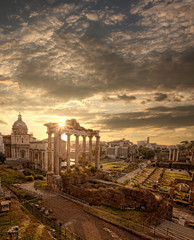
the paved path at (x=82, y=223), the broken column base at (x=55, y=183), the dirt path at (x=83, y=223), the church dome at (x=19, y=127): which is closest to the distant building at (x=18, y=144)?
the church dome at (x=19, y=127)

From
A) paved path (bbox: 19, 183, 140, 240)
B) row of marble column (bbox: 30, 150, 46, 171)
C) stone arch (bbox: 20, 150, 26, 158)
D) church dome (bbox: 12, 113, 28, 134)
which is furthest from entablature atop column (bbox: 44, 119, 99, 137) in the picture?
church dome (bbox: 12, 113, 28, 134)

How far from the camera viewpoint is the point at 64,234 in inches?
470

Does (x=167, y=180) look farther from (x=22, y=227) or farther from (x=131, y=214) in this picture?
(x=22, y=227)

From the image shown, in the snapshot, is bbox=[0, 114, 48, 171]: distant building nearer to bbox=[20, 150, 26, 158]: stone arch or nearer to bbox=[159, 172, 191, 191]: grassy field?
bbox=[20, 150, 26, 158]: stone arch

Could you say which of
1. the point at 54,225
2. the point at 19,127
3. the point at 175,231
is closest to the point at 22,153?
the point at 19,127

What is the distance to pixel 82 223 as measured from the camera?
1455cm

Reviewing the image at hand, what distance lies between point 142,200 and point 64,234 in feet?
34.5

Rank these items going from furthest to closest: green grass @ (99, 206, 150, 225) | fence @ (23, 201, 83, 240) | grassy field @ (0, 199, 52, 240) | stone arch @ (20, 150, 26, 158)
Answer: stone arch @ (20, 150, 26, 158) < green grass @ (99, 206, 150, 225) < fence @ (23, 201, 83, 240) < grassy field @ (0, 199, 52, 240)

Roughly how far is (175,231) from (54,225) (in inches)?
522

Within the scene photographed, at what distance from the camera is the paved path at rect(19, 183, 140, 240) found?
12.8m

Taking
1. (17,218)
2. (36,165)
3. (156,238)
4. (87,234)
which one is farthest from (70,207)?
(36,165)

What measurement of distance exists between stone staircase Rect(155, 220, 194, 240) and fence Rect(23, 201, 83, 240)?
880 centimetres

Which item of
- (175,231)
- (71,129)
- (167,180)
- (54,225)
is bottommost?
(167,180)

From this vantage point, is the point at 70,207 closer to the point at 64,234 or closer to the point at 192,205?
the point at 64,234
